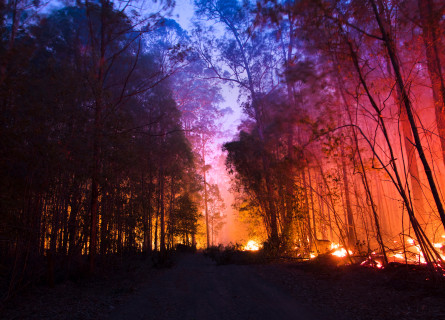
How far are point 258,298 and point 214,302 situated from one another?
0.70 metres

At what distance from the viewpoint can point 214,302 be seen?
411 centimetres

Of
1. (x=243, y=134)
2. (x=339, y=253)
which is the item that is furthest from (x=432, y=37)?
(x=243, y=134)

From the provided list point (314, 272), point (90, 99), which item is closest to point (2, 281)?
point (90, 99)

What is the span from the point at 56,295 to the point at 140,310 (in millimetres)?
2034

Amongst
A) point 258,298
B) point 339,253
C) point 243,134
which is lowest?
point 258,298

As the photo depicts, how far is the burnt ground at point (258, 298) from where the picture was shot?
11.0ft

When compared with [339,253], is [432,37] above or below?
Answer: above

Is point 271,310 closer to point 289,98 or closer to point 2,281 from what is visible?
point 2,281

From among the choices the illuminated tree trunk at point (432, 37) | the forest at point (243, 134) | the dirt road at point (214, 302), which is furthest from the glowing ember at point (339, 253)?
the illuminated tree trunk at point (432, 37)

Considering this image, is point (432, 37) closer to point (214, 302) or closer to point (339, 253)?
point (339, 253)

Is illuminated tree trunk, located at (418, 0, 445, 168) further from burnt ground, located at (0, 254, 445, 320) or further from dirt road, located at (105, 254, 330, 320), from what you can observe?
dirt road, located at (105, 254, 330, 320)

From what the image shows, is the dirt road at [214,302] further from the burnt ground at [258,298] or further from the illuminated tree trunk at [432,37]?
the illuminated tree trunk at [432,37]

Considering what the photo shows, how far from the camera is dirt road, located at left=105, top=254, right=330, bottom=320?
3.52m

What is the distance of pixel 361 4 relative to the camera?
13.6ft
